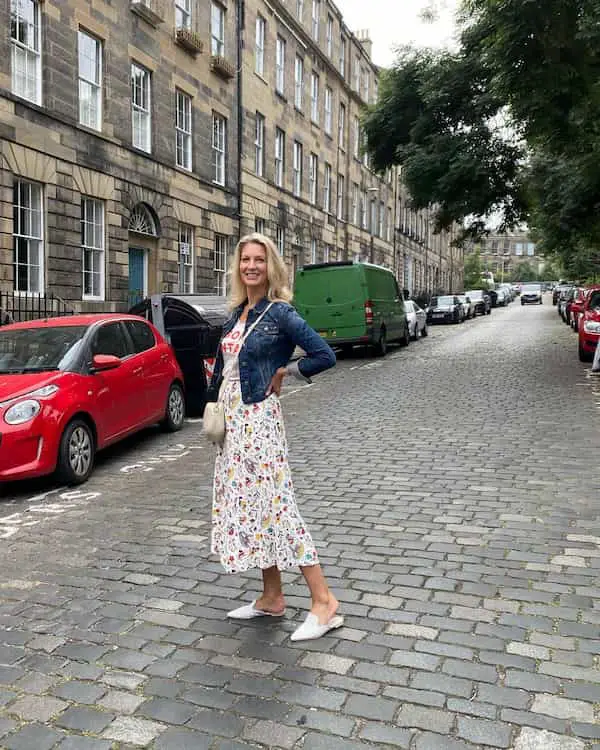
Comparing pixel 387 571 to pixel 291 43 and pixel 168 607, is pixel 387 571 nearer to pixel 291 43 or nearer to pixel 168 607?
pixel 168 607

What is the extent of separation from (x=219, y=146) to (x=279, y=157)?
606 centimetres

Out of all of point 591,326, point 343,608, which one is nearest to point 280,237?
point 591,326

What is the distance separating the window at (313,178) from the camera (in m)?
35.3

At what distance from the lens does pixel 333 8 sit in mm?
38250

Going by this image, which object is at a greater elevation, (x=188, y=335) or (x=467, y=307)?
(x=467, y=307)

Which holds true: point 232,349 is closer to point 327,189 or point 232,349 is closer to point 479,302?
point 327,189

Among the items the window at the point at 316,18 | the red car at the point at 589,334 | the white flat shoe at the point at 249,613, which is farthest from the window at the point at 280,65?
the white flat shoe at the point at 249,613

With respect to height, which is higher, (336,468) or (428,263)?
(428,263)

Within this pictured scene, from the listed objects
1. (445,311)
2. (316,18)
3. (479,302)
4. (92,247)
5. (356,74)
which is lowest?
(445,311)

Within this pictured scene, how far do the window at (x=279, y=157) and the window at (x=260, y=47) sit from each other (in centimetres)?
272

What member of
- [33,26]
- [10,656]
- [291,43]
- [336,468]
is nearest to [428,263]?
[291,43]

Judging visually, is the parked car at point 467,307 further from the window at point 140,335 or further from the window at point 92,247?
the window at point 140,335

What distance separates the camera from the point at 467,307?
4275 cm

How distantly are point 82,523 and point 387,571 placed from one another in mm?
2522
